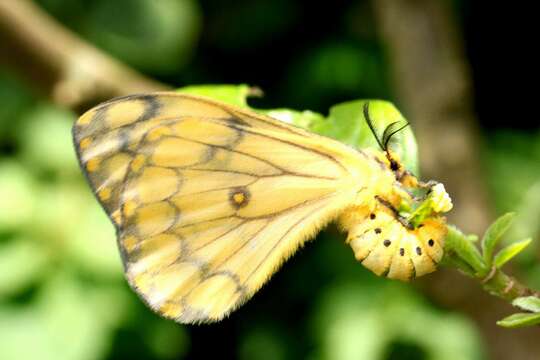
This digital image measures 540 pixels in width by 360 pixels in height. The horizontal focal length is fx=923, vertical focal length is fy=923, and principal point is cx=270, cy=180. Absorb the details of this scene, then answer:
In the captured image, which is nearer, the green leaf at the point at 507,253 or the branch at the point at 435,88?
the green leaf at the point at 507,253

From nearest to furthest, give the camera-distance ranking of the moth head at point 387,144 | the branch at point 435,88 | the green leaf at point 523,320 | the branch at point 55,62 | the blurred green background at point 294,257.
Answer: the green leaf at point 523,320 < the moth head at point 387,144 < the branch at point 55,62 < the blurred green background at point 294,257 < the branch at point 435,88

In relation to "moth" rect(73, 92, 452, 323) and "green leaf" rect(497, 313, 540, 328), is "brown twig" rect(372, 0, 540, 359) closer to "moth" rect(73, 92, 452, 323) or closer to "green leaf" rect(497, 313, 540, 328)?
"moth" rect(73, 92, 452, 323)

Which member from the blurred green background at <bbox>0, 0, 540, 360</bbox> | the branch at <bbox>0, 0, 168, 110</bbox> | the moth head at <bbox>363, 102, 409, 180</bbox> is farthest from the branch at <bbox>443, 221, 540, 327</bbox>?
the branch at <bbox>0, 0, 168, 110</bbox>

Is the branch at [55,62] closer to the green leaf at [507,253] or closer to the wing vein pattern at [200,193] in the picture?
the wing vein pattern at [200,193]

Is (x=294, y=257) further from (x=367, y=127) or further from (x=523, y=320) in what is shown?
(x=523, y=320)

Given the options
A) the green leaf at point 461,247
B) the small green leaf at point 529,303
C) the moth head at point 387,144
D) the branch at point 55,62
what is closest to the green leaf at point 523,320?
the small green leaf at point 529,303
